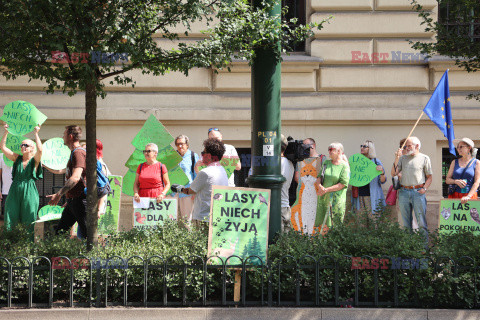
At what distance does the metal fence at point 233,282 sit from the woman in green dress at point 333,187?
3.12m

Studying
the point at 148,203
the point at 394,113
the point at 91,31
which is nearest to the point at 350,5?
the point at 394,113

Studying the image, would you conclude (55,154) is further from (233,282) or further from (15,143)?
(233,282)

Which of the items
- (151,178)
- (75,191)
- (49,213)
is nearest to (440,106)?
(151,178)

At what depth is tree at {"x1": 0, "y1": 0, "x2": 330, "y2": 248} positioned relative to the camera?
635cm

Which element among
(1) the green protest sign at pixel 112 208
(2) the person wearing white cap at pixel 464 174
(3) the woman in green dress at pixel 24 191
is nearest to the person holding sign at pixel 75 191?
(3) the woman in green dress at pixel 24 191

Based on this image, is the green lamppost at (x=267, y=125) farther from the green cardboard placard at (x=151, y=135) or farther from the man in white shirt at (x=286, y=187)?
the green cardboard placard at (x=151, y=135)

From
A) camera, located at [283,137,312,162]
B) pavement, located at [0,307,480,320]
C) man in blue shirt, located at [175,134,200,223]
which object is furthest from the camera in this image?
man in blue shirt, located at [175,134,200,223]

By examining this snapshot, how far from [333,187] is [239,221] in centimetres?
308

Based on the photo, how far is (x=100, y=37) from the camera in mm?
6520

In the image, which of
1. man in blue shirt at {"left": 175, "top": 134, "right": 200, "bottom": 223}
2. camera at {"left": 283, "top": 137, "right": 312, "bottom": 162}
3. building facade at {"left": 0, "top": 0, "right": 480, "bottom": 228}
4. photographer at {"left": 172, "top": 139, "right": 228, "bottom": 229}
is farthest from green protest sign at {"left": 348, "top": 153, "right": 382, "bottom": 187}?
photographer at {"left": 172, "top": 139, "right": 228, "bottom": 229}

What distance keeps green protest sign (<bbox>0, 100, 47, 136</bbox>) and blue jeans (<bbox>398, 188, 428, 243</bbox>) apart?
208 inches

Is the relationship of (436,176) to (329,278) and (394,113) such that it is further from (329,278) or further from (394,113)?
(329,278)

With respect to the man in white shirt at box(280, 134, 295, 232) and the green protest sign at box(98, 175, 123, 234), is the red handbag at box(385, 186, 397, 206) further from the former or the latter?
the green protest sign at box(98, 175, 123, 234)

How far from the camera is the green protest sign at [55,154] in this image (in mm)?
9758
